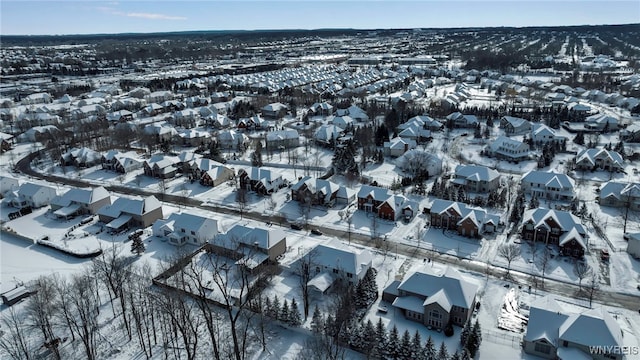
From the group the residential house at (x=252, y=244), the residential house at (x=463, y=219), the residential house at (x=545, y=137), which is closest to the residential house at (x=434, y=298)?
the residential house at (x=252, y=244)

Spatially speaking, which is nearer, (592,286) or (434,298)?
(434,298)

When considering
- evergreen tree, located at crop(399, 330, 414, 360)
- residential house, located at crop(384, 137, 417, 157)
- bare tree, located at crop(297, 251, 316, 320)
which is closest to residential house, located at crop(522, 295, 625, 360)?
evergreen tree, located at crop(399, 330, 414, 360)

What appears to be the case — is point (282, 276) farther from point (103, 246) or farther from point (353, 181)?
point (353, 181)

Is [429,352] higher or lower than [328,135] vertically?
lower

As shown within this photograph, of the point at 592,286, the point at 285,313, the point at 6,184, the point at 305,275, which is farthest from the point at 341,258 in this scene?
the point at 6,184

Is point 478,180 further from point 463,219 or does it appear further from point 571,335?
point 571,335

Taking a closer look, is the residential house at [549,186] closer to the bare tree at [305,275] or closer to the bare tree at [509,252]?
the bare tree at [509,252]
